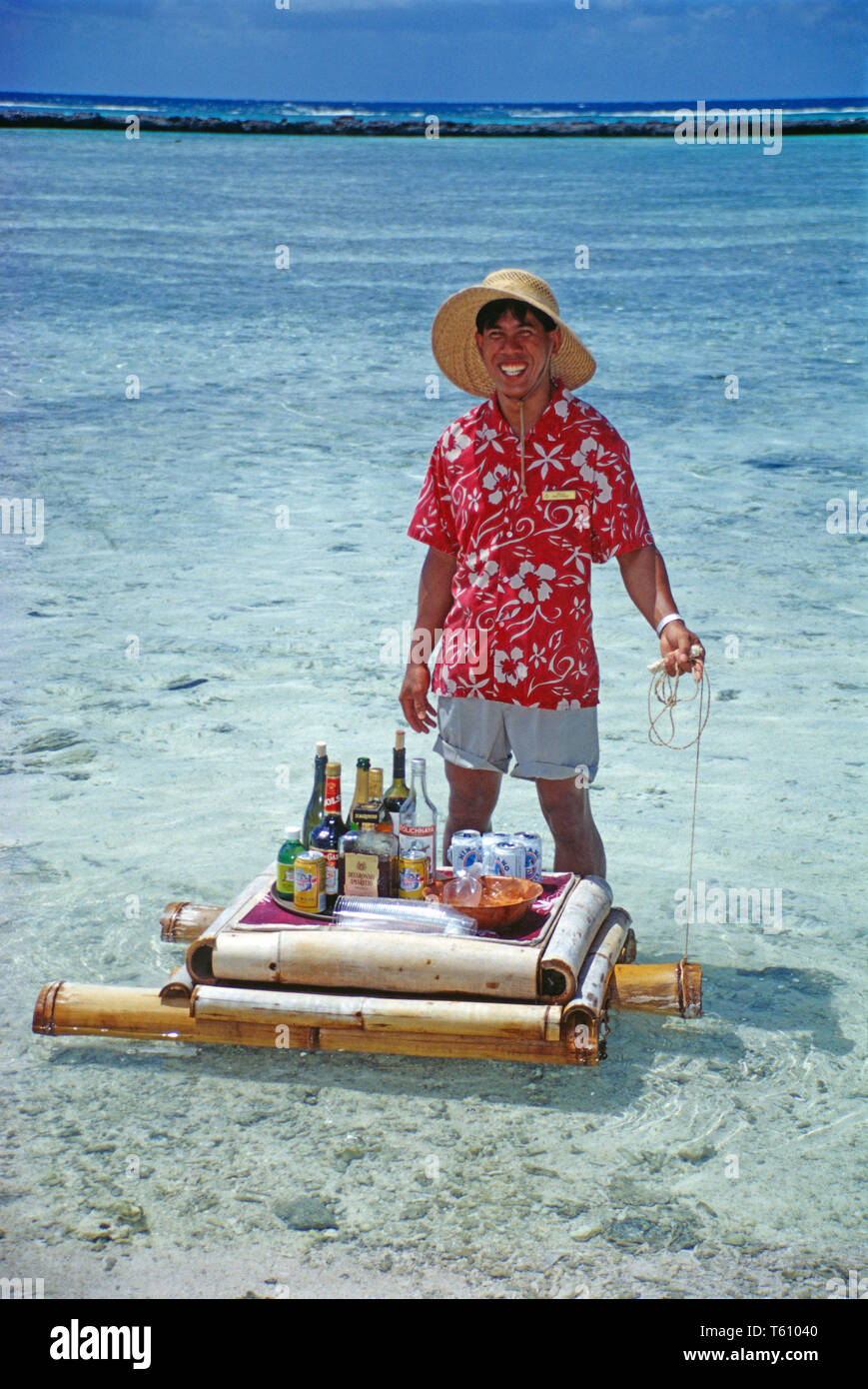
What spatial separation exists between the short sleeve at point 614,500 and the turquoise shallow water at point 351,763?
1430mm

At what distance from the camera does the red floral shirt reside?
4625mm

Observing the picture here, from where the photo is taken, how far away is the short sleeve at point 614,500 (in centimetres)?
461

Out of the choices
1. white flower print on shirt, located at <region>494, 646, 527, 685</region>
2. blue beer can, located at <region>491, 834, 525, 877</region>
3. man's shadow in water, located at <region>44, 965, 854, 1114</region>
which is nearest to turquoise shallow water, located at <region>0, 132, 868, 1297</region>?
man's shadow in water, located at <region>44, 965, 854, 1114</region>

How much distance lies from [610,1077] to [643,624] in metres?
4.60

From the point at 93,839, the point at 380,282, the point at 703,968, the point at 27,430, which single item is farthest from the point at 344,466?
the point at 380,282

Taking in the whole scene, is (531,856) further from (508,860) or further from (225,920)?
(225,920)

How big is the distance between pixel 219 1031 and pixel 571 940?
39.3 inches

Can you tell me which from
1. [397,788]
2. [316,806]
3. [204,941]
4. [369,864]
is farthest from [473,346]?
[204,941]

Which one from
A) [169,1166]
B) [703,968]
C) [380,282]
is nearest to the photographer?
[169,1166]

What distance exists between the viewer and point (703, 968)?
16.8 ft

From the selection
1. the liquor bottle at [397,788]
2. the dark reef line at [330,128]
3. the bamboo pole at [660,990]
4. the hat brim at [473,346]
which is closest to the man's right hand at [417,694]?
the liquor bottle at [397,788]

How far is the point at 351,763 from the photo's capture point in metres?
6.55

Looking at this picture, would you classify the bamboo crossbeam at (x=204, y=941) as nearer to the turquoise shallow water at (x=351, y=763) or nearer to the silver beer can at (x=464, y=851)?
the turquoise shallow water at (x=351, y=763)
